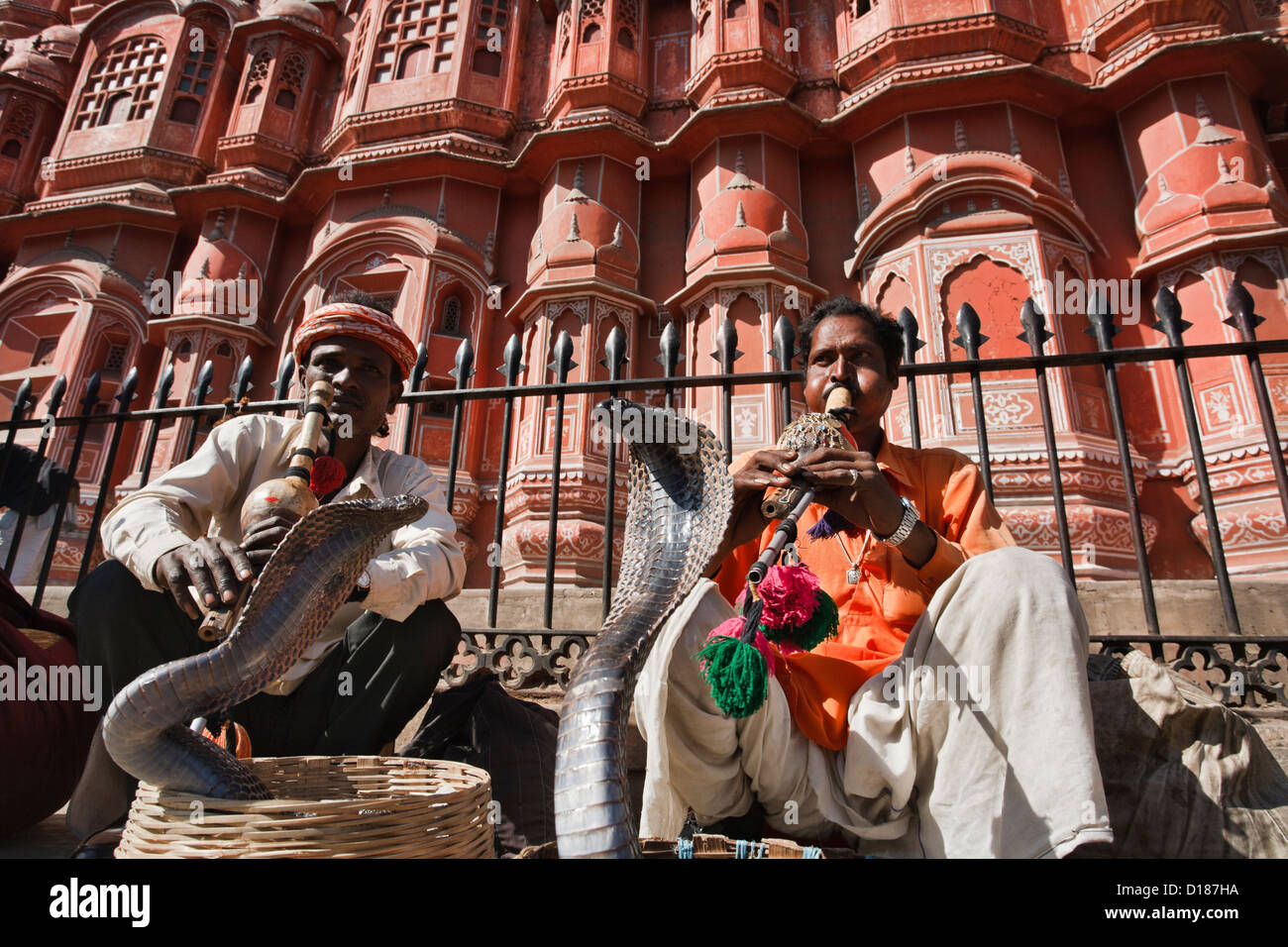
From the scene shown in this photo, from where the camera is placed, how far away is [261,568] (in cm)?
155

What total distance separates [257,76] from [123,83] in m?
2.46

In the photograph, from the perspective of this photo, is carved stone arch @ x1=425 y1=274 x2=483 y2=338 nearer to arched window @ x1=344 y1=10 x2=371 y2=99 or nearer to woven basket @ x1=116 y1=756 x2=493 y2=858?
arched window @ x1=344 y1=10 x2=371 y2=99

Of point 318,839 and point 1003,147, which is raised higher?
point 1003,147

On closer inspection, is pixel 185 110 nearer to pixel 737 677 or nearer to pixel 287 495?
pixel 287 495

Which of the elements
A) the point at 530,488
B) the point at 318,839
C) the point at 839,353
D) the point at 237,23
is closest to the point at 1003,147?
the point at 530,488

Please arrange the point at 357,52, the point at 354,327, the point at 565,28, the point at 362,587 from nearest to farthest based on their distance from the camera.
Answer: the point at 362,587 < the point at 354,327 < the point at 565,28 < the point at 357,52

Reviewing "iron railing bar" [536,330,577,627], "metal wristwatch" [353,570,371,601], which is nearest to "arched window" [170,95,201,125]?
"iron railing bar" [536,330,577,627]

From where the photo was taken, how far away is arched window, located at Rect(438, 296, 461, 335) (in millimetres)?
8680

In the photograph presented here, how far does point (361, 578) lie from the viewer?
1748 millimetres

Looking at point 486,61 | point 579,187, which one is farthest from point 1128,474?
point 486,61

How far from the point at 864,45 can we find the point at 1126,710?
28.2ft

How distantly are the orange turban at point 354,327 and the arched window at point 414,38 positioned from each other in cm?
884
